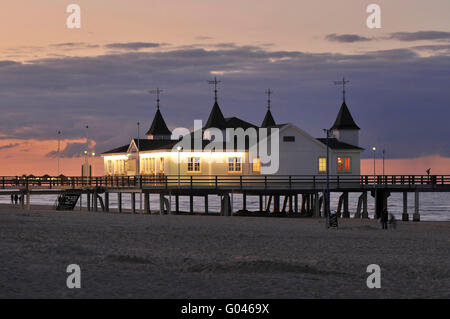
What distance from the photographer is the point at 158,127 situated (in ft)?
222

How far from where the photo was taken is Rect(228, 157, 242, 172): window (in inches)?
2045

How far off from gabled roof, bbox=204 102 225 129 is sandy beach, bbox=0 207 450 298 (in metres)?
31.8

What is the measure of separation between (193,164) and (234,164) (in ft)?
9.47

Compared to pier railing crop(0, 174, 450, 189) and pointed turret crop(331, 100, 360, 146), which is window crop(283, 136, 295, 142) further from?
pointed turret crop(331, 100, 360, 146)

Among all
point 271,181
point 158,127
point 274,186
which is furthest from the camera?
point 158,127

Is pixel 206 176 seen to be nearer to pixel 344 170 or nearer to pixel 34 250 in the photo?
pixel 344 170

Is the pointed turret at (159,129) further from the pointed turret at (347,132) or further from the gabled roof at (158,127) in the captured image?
the pointed turret at (347,132)

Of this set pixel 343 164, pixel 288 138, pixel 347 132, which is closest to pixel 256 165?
pixel 288 138

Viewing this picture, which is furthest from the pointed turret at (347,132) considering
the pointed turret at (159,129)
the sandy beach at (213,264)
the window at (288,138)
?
the sandy beach at (213,264)

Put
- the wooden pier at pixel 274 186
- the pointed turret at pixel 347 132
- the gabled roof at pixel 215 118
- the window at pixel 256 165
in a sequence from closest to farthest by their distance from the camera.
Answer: the wooden pier at pixel 274 186
the window at pixel 256 165
the pointed turret at pixel 347 132
the gabled roof at pixel 215 118

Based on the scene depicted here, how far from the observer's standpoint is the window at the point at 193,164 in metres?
51.6

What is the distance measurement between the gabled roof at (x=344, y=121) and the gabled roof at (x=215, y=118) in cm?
910

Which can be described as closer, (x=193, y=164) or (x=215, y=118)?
(x=193, y=164)

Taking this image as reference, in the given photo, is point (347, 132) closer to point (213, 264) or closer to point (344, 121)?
point (344, 121)
